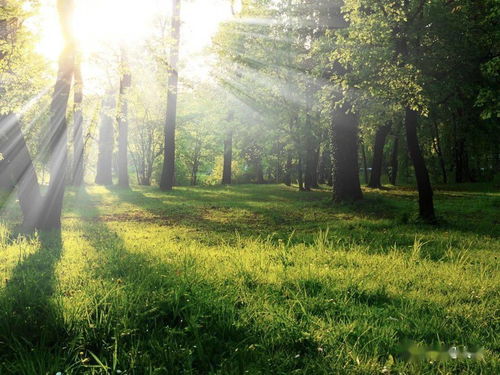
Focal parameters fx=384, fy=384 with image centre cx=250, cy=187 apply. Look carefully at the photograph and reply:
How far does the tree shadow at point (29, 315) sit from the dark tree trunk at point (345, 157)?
14.6 meters

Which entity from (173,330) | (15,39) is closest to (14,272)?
(173,330)

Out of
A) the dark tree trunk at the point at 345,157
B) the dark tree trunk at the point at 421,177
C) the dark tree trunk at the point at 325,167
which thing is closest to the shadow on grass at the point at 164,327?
the dark tree trunk at the point at 421,177

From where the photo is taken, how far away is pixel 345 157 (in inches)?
714

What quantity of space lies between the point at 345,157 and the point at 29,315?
52.5 feet

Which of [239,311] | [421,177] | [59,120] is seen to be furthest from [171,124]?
[239,311]

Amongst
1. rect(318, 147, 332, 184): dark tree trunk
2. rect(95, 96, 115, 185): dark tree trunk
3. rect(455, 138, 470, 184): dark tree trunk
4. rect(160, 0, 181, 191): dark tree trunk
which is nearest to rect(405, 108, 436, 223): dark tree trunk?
rect(160, 0, 181, 191): dark tree trunk

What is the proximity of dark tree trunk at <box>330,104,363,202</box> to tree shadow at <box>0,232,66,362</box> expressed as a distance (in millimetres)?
14561

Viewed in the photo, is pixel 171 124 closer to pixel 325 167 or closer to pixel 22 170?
pixel 22 170

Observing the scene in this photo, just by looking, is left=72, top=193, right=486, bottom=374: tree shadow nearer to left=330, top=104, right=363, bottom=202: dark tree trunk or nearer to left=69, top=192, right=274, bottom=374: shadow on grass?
left=69, top=192, right=274, bottom=374: shadow on grass

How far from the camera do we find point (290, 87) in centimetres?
2370

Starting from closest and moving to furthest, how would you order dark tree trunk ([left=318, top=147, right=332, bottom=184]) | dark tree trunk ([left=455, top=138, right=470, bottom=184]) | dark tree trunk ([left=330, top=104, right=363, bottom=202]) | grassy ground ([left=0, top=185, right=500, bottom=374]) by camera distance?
grassy ground ([left=0, top=185, right=500, bottom=374]) < dark tree trunk ([left=330, top=104, right=363, bottom=202]) < dark tree trunk ([left=455, top=138, right=470, bottom=184]) < dark tree trunk ([left=318, top=147, right=332, bottom=184])

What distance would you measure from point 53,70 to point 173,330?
1217cm

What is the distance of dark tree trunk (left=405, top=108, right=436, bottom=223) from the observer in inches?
499

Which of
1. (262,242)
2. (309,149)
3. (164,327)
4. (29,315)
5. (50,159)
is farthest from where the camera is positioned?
(309,149)
